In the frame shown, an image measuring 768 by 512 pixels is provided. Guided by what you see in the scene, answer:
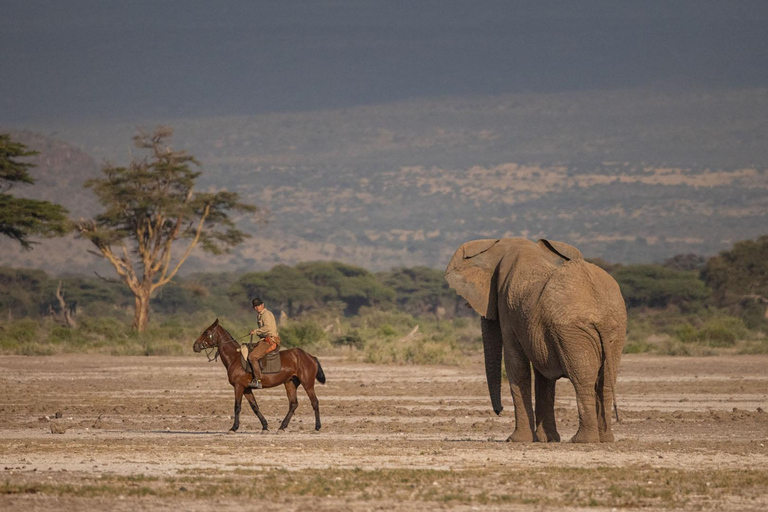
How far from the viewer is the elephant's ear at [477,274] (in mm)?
18062

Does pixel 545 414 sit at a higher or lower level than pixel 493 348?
lower

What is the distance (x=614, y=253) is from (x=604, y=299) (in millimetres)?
180321

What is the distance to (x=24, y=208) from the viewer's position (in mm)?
48781

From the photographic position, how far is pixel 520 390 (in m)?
17.5

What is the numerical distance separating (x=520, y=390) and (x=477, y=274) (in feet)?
5.67

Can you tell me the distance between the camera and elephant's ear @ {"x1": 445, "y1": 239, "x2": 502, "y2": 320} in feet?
59.3

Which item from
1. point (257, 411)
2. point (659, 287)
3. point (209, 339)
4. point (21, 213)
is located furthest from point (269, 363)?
point (659, 287)

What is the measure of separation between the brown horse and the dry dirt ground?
413 millimetres

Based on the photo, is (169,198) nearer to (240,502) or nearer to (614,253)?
(240,502)

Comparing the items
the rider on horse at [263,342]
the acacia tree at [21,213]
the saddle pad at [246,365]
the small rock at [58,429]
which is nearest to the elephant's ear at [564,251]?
the rider on horse at [263,342]

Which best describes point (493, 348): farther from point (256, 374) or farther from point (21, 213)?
point (21, 213)

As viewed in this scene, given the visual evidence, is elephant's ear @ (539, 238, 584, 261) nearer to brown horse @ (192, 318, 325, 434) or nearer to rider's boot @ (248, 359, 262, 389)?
brown horse @ (192, 318, 325, 434)

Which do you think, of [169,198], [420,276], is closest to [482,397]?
[169,198]

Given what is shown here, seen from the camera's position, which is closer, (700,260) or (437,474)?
(437,474)
